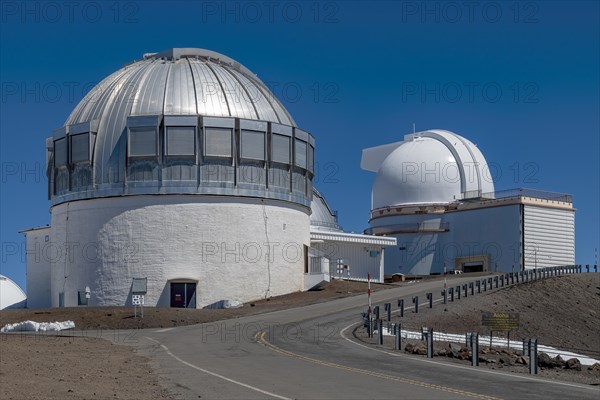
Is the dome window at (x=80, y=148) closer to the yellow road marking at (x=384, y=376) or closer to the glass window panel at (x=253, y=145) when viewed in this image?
the glass window panel at (x=253, y=145)

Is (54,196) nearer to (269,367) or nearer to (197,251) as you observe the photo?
(197,251)

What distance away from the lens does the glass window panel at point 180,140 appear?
52625mm

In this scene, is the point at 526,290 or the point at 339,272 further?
the point at 339,272

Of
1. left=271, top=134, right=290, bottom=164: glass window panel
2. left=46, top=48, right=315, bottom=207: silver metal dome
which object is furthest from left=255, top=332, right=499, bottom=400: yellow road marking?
left=271, top=134, right=290, bottom=164: glass window panel

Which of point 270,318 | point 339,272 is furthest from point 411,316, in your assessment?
point 339,272

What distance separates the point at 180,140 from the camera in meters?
52.7

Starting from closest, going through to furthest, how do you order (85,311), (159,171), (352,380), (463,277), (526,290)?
(352,380), (85,311), (526,290), (159,171), (463,277)

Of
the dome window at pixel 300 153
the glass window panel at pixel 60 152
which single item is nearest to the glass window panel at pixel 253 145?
the dome window at pixel 300 153

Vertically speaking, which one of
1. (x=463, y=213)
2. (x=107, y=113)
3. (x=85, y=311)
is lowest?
(x=85, y=311)

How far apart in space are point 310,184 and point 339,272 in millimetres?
7181

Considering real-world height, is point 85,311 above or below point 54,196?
below

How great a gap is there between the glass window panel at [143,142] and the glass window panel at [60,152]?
16.1ft

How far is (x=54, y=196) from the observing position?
56.8 meters

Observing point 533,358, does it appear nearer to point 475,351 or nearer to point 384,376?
point 475,351
